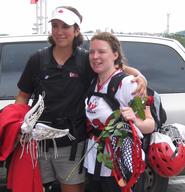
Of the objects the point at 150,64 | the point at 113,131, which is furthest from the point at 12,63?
the point at 113,131

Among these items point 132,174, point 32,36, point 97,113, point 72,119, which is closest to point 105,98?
point 97,113

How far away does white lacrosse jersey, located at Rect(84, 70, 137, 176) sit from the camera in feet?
9.52

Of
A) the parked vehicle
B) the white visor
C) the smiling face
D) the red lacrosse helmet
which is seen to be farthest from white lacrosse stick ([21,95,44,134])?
the parked vehicle

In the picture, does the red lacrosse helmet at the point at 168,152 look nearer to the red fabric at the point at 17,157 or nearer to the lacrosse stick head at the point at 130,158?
the lacrosse stick head at the point at 130,158

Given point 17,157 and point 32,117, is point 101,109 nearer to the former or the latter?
point 32,117

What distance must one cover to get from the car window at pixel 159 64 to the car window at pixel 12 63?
90 cm

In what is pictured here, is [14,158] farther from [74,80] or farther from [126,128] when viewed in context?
[126,128]

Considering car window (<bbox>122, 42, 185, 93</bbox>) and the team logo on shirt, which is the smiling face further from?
car window (<bbox>122, 42, 185, 93</bbox>)

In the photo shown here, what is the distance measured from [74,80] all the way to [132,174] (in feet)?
2.47

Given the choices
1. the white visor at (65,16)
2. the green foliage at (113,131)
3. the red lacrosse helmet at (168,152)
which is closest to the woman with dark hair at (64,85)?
the white visor at (65,16)

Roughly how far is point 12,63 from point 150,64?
1.37m

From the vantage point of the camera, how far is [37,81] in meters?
3.19

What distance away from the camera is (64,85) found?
10.1 ft

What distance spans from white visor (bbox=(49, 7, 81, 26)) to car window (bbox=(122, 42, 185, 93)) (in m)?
1.60
